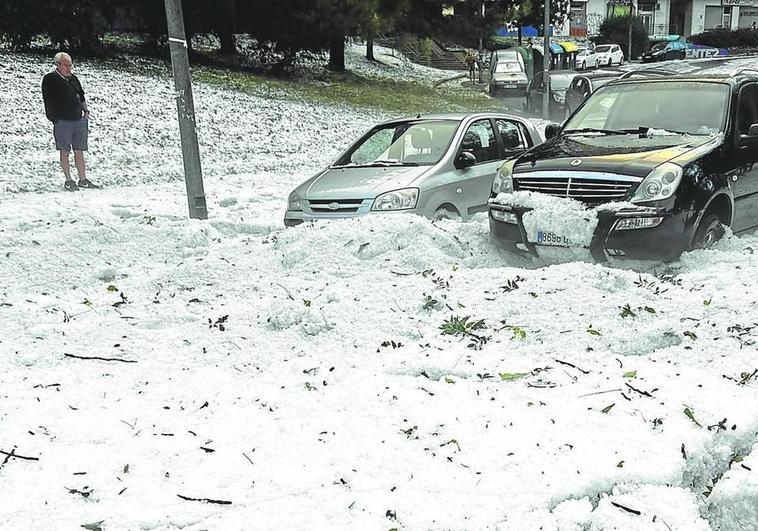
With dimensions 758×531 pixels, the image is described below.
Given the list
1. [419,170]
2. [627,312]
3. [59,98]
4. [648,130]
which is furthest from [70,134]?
[627,312]

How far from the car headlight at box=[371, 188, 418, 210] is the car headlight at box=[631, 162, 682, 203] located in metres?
2.41

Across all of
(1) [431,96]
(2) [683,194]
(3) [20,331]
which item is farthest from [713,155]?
(1) [431,96]

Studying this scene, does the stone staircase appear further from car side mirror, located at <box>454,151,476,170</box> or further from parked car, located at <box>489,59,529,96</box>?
car side mirror, located at <box>454,151,476,170</box>

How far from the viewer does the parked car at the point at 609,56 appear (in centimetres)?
5309

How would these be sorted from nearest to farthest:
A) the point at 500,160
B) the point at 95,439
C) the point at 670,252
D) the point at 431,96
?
the point at 95,439, the point at 670,252, the point at 500,160, the point at 431,96

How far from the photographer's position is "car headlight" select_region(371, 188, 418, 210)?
25.9 feet

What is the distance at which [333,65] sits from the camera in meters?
32.6

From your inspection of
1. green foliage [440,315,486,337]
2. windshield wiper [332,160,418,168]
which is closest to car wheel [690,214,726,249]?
green foliage [440,315,486,337]

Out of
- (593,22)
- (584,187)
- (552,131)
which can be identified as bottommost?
(584,187)

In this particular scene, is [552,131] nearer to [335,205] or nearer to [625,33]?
[335,205]

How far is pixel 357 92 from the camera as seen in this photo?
28.2 meters

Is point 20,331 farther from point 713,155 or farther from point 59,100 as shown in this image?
point 59,100

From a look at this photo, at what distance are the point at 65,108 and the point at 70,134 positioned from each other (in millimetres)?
351

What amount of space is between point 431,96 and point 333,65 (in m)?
4.56
